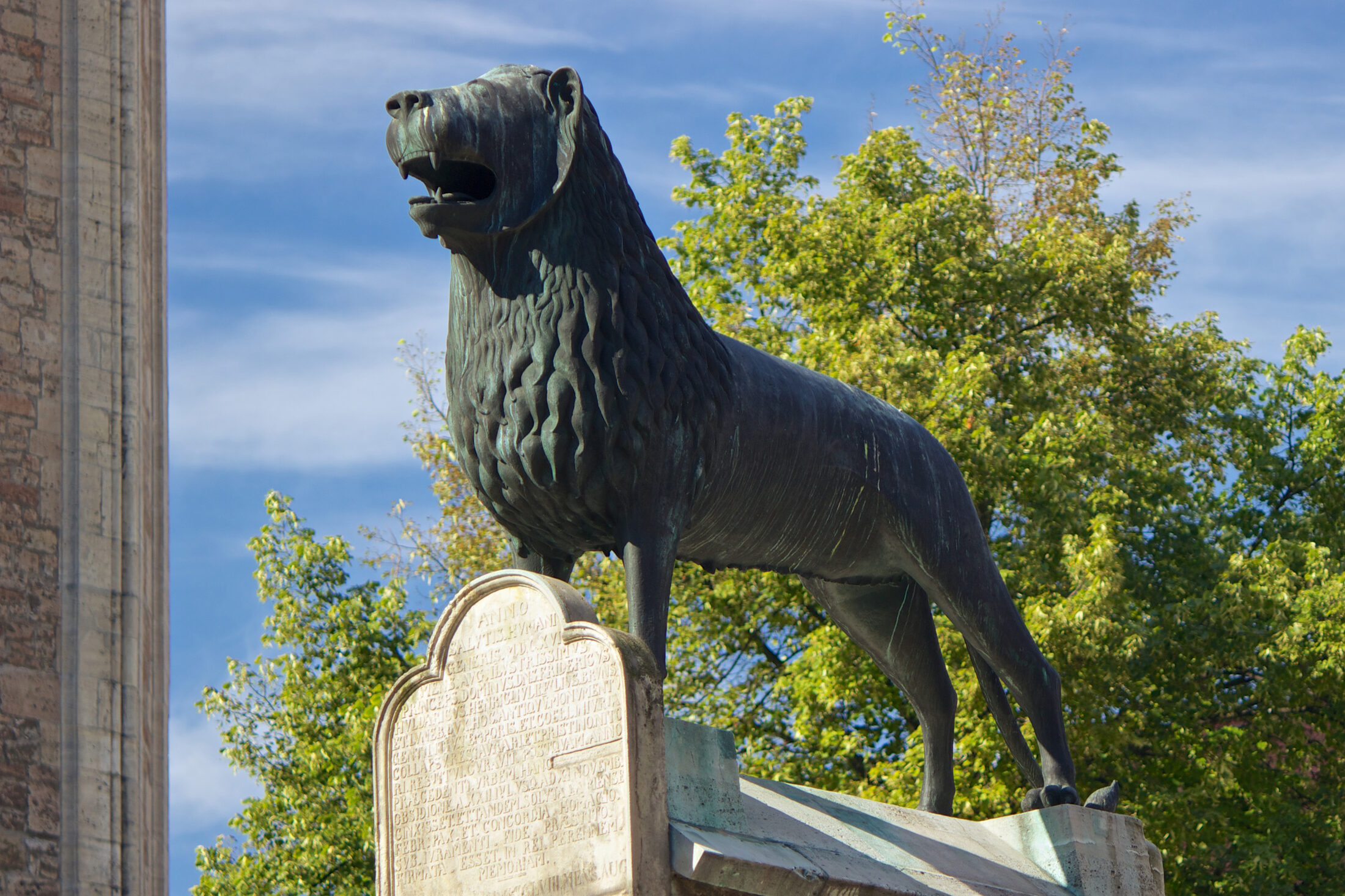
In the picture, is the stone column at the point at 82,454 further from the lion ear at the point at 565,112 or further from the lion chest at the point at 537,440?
the lion ear at the point at 565,112

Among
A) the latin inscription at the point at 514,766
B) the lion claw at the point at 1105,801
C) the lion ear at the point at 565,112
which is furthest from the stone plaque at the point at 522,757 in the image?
the lion claw at the point at 1105,801

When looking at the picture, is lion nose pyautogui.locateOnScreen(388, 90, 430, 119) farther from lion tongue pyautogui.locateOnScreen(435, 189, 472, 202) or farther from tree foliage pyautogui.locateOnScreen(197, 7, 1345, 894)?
tree foliage pyautogui.locateOnScreen(197, 7, 1345, 894)

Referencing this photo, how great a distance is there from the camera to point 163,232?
15.6 m

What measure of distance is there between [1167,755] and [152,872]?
8.32 m

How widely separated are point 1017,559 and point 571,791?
36.7 ft

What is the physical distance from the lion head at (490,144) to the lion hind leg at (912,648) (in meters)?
2.09

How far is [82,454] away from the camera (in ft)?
45.7

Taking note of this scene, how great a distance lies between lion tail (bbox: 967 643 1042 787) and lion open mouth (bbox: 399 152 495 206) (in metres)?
2.71

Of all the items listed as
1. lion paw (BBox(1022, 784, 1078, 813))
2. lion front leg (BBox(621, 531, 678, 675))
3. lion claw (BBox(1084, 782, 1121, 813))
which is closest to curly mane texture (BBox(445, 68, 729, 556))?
lion front leg (BBox(621, 531, 678, 675))

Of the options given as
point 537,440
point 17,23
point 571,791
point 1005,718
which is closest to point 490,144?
point 537,440

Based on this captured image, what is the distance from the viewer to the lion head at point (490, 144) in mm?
6414

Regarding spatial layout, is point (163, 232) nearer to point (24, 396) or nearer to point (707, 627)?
point (24, 396)

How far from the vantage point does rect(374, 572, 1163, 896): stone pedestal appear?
5.92 m

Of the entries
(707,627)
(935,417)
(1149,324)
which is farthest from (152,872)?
(1149,324)
